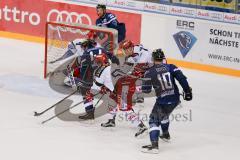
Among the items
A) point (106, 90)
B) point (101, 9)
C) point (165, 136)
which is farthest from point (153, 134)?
point (101, 9)

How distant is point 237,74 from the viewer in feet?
43.1

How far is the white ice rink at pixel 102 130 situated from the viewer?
857 cm

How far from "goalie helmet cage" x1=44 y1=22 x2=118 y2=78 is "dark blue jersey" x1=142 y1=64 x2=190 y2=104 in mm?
3021

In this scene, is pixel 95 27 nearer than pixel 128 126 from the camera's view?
No

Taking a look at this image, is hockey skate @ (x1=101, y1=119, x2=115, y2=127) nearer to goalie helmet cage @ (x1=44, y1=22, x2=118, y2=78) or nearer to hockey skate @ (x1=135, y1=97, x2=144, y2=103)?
hockey skate @ (x1=135, y1=97, x2=144, y2=103)

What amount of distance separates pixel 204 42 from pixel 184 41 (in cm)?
42

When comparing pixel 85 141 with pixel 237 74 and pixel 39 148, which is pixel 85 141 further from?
pixel 237 74

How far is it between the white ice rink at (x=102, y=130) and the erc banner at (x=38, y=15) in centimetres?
241

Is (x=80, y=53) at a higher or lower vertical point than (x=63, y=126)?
higher

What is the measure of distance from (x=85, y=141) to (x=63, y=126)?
2.29 ft

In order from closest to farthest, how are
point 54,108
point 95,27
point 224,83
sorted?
point 54,108 → point 95,27 → point 224,83

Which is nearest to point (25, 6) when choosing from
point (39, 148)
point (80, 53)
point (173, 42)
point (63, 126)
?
point (173, 42)

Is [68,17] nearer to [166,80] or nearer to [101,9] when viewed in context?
[101,9]

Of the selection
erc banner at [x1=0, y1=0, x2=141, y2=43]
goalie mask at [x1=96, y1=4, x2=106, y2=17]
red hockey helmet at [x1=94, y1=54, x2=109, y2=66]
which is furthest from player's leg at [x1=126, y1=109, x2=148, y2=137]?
erc banner at [x1=0, y1=0, x2=141, y2=43]
